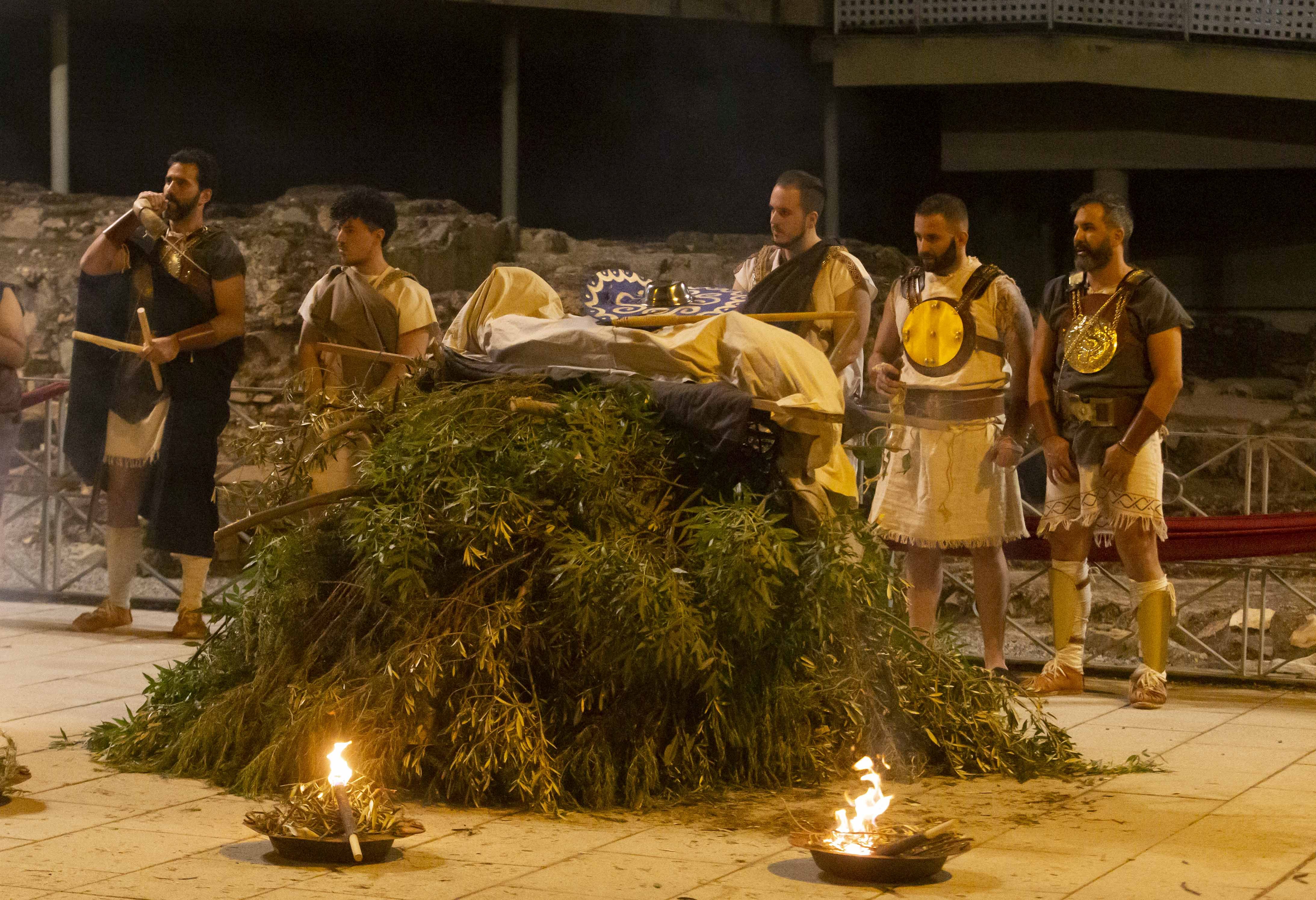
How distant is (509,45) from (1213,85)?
21.2 feet

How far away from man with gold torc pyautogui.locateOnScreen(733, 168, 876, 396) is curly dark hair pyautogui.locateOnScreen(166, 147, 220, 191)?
2387 millimetres

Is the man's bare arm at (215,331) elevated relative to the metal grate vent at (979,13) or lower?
lower

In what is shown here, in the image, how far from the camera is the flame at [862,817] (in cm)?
369

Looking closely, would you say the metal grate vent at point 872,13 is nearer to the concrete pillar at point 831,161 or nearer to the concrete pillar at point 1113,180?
the concrete pillar at point 831,161

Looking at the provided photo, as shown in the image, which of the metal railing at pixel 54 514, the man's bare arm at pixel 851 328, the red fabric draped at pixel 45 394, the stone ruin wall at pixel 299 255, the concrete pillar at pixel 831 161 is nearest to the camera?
the man's bare arm at pixel 851 328

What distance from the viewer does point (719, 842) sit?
405 cm

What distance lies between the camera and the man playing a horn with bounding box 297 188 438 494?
623cm

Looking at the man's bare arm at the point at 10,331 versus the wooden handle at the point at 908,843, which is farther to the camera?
the man's bare arm at the point at 10,331

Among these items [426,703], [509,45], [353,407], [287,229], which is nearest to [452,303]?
[287,229]

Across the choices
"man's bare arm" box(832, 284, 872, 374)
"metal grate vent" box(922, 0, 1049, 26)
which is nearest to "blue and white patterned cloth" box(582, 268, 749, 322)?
"man's bare arm" box(832, 284, 872, 374)

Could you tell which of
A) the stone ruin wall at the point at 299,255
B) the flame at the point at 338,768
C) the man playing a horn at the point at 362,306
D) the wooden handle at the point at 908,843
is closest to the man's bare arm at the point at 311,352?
the man playing a horn at the point at 362,306

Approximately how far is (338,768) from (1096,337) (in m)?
3.35

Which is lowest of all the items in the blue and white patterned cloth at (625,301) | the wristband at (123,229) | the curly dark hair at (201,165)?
the blue and white patterned cloth at (625,301)

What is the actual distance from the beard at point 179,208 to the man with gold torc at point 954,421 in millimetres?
2876
